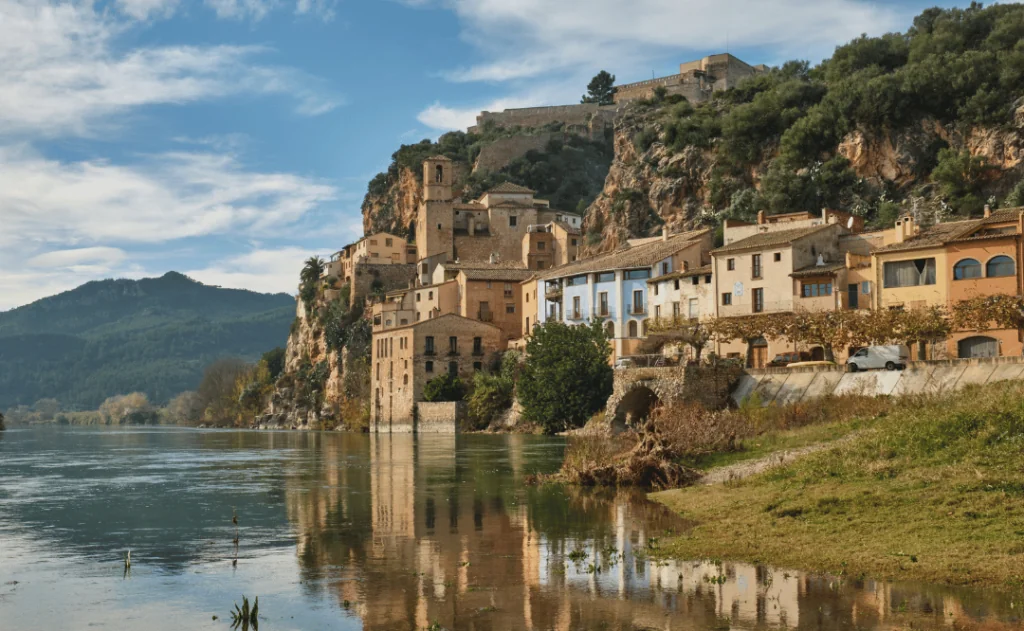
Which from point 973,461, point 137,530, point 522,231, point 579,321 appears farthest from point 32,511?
point 522,231

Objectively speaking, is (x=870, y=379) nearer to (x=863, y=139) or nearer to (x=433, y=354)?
(x=863, y=139)

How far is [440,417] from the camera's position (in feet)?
312

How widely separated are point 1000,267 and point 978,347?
4.66 metres

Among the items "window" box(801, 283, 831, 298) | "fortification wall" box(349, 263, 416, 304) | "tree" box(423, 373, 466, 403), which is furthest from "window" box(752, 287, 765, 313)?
"fortification wall" box(349, 263, 416, 304)

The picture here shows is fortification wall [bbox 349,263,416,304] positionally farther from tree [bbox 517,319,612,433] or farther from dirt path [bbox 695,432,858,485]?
dirt path [bbox 695,432,858,485]

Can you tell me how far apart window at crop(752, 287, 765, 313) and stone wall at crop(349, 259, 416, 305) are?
230 feet

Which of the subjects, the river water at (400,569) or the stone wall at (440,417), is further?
the stone wall at (440,417)

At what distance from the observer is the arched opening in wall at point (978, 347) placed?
50.8 meters

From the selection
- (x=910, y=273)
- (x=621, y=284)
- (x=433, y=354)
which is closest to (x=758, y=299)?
(x=910, y=273)

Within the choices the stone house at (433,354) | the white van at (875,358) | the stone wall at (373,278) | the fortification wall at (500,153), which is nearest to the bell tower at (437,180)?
the stone wall at (373,278)

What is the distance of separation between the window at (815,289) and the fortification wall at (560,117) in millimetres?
110631

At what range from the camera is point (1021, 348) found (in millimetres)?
49812

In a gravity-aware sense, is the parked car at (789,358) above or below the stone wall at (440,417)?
above

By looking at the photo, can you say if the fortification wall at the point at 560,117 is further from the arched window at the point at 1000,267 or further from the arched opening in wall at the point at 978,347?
the arched opening in wall at the point at 978,347
